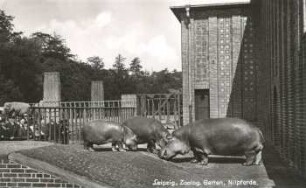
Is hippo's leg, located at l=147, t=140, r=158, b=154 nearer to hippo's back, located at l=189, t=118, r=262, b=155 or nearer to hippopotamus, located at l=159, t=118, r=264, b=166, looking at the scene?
hippopotamus, located at l=159, t=118, r=264, b=166

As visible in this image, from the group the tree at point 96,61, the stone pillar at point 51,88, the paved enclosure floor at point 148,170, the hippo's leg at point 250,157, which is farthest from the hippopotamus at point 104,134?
the tree at point 96,61

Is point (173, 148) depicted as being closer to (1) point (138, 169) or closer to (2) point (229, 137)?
(2) point (229, 137)

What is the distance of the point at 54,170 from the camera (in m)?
7.92

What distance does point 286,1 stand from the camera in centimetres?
1254

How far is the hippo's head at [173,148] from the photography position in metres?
12.7

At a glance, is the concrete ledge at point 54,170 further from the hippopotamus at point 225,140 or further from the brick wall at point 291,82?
the hippopotamus at point 225,140

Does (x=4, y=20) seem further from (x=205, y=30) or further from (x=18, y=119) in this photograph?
(x=18, y=119)

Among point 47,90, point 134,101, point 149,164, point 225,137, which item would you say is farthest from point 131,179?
point 134,101

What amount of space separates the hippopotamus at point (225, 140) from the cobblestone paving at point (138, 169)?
32 centimetres

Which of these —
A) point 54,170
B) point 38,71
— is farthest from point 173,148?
point 38,71

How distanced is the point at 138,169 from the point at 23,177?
244cm

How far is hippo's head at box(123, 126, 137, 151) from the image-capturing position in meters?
14.1

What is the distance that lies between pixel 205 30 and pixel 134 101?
A: 5.28 m

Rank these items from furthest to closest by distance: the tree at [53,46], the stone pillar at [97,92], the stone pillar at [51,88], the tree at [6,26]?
the tree at [53,46] → the tree at [6,26] → the stone pillar at [97,92] → the stone pillar at [51,88]
